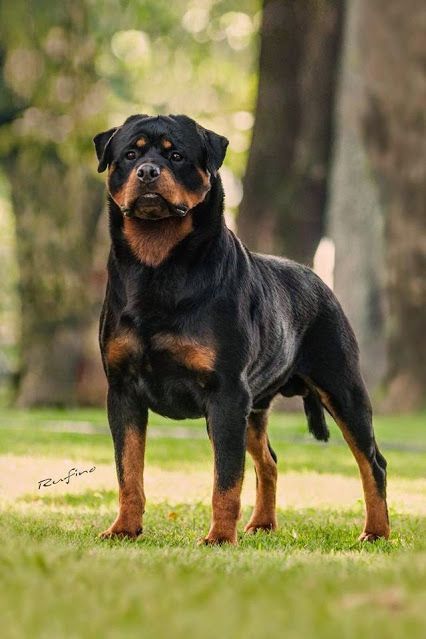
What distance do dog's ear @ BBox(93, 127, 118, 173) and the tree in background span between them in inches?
515

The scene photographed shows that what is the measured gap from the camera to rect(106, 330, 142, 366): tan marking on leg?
20.9 ft

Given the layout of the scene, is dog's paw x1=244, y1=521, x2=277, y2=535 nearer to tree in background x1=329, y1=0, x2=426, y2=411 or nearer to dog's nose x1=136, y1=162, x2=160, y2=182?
dog's nose x1=136, y1=162, x2=160, y2=182

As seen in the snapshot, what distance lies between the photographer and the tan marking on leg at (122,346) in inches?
251

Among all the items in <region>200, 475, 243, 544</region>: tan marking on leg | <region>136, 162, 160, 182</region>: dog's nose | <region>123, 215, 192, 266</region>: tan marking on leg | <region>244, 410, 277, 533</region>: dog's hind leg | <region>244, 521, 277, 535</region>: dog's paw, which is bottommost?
<region>244, 521, 277, 535</region>: dog's paw

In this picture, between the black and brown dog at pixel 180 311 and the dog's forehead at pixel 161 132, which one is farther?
the dog's forehead at pixel 161 132

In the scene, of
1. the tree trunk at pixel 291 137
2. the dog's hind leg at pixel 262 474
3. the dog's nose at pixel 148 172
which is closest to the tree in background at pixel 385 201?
the tree trunk at pixel 291 137

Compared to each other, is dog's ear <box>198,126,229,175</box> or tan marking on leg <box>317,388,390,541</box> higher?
dog's ear <box>198,126,229,175</box>

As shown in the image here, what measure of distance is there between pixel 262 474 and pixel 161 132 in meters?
2.08

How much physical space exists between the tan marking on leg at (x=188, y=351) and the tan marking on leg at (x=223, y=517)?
21.9 inches

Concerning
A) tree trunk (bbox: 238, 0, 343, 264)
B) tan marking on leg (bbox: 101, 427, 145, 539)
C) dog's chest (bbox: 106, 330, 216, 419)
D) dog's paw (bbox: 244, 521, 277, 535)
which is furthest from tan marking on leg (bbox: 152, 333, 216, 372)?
tree trunk (bbox: 238, 0, 343, 264)

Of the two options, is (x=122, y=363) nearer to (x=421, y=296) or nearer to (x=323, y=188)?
(x=421, y=296)

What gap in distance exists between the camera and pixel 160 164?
6.29 m

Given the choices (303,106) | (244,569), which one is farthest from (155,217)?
(303,106)

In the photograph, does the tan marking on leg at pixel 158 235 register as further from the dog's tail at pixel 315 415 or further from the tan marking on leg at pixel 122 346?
the dog's tail at pixel 315 415
